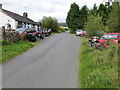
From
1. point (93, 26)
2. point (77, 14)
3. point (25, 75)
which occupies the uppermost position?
point (77, 14)

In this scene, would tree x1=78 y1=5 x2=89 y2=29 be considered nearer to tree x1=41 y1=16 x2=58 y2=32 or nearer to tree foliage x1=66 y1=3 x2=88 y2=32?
tree foliage x1=66 y1=3 x2=88 y2=32

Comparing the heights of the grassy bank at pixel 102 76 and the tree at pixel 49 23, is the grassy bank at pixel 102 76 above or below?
below

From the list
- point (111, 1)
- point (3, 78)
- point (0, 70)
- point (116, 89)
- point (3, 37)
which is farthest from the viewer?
point (3, 37)

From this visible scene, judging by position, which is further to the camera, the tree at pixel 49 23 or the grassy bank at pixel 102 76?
the tree at pixel 49 23

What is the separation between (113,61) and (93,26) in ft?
39.4

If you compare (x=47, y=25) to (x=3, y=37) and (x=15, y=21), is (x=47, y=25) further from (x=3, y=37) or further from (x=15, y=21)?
(x=3, y=37)

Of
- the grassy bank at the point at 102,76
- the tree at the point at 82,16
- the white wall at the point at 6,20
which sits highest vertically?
the tree at the point at 82,16

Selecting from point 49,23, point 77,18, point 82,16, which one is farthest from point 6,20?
point 82,16

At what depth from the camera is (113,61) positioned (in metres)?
8.42

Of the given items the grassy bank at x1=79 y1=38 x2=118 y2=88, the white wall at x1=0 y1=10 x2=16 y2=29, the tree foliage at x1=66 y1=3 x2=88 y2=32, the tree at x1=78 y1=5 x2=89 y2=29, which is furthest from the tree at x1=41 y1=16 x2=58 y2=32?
the grassy bank at x1=79 y1=38 x2=118 y2=88

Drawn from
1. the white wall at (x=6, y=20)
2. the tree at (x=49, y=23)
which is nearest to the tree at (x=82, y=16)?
the tree at (x=49, y=23)

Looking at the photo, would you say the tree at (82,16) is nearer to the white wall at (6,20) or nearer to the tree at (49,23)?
the tree at (49,23)

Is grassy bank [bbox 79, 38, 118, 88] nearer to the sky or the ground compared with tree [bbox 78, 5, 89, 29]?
nearer to the ground

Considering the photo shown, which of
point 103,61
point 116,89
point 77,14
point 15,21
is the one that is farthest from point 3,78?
point 77,14
